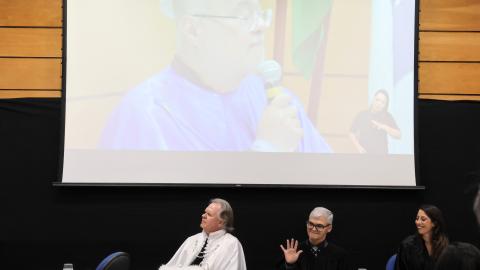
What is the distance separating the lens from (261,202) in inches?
212

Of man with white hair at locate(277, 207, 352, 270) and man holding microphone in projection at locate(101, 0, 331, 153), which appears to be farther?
man holding microphone in projection at locate(101, 0, 331, 153)

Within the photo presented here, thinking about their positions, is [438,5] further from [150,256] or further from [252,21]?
[150,256]

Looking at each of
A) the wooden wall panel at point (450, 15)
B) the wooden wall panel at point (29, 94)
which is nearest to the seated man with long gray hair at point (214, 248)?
the wooden wall panel at point (29, 94)

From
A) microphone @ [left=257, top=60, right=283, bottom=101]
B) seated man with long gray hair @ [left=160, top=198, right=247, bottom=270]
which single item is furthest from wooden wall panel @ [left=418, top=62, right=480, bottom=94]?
seated man with long gray hair @ [left=160, top=198, right=247, bottom=270]

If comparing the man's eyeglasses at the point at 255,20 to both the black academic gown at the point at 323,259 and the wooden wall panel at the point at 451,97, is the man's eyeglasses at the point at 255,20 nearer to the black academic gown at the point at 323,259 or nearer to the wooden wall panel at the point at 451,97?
the wooden wall panel at the point at 451,97

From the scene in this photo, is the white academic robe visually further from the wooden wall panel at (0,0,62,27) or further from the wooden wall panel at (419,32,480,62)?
the wooden wall panel at (419,32,480,62)

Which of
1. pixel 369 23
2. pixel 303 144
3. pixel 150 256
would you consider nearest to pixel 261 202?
pixel 303 144

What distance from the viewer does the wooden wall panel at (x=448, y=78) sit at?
5516mm

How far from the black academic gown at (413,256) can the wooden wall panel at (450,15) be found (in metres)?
1.96

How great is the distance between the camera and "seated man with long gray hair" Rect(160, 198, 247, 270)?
432cm

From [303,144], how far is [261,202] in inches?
22.6

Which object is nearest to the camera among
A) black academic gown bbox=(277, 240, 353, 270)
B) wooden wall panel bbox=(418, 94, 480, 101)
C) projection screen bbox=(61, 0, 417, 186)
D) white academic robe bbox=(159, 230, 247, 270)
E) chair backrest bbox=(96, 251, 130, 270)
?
chair backrest bbox=(96, 251, 130, 270)

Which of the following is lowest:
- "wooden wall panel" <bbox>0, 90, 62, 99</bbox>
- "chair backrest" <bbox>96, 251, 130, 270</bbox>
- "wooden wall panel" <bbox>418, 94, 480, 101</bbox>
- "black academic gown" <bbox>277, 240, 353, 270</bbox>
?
"black academic gown" <bbox>277, 240, 353, 270</bbox>

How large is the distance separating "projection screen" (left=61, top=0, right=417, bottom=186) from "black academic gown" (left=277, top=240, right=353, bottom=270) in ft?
3.02
